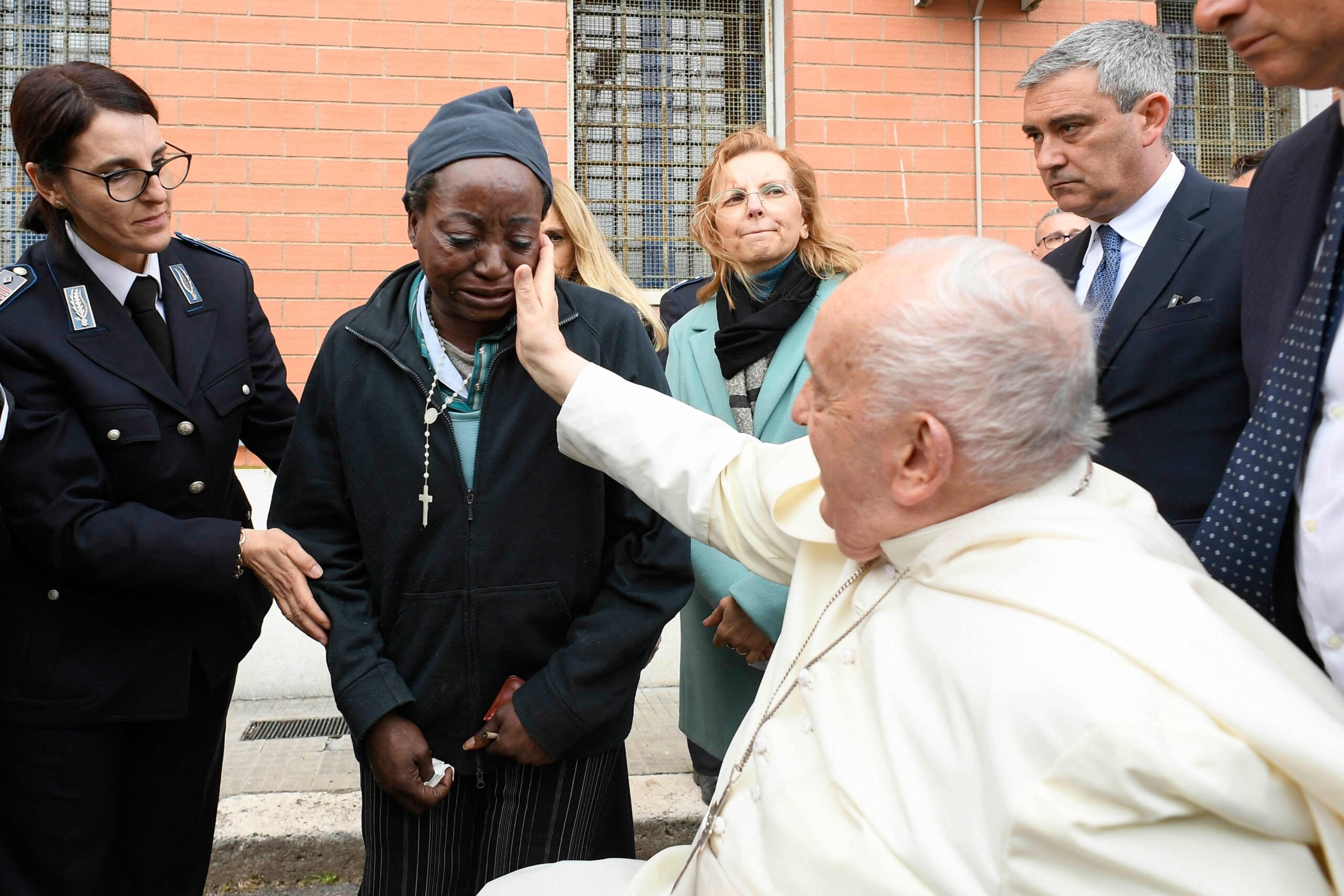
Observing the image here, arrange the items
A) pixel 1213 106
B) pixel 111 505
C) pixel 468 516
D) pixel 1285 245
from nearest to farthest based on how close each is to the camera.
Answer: pixel 1285 245 < pixel 468 516 < pixel 111 505 < pixel 1213 106

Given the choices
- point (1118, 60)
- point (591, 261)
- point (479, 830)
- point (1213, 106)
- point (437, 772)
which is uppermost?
point (1213, 106)

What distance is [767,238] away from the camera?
3.00m

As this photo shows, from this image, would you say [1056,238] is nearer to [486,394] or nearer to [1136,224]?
[1136,224]

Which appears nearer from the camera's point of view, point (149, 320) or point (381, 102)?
point (149, 320)

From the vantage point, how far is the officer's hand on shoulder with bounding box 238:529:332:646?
205cm

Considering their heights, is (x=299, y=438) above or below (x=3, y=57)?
below

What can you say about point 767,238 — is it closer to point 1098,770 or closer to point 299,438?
point 299,438

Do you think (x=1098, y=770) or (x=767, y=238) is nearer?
(x=1098, y=770)

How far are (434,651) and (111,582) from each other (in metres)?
0.81

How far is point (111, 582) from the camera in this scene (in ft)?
7.47

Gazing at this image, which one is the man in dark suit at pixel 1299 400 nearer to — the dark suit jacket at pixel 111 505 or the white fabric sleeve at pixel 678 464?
the white fabric sleeve at pixel 678 464

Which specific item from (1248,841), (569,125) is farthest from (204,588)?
(569,125)

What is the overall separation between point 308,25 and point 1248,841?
5338 mm

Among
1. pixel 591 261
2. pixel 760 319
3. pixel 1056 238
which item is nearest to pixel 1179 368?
pixel 760 319
